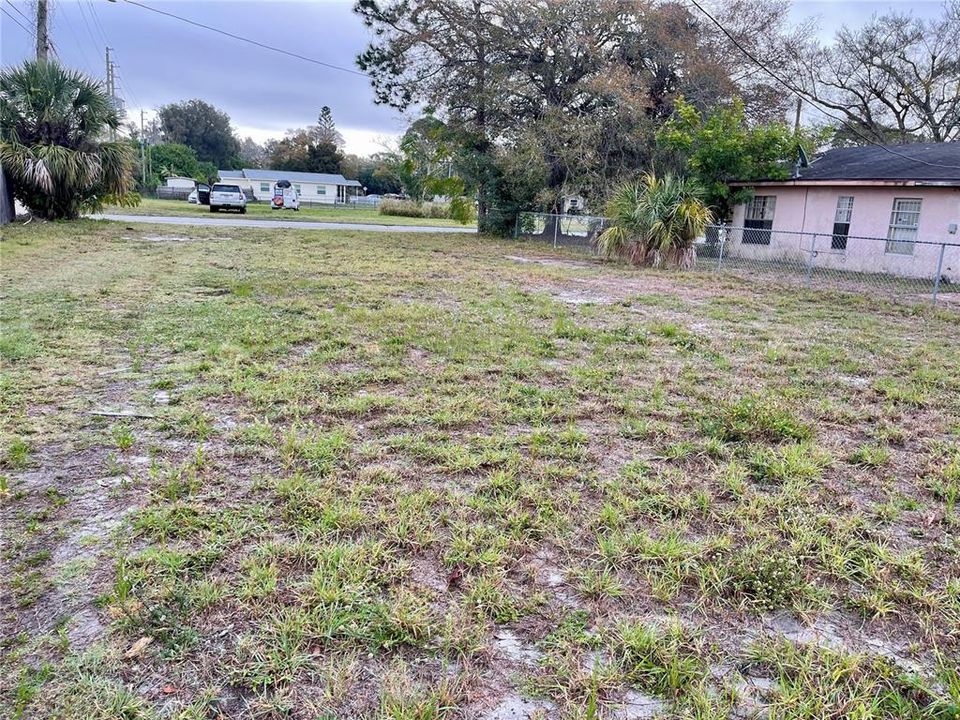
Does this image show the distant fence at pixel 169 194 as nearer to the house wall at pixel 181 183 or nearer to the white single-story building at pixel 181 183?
the white single-story building at pixel 181 183

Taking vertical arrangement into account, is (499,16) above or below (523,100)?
above

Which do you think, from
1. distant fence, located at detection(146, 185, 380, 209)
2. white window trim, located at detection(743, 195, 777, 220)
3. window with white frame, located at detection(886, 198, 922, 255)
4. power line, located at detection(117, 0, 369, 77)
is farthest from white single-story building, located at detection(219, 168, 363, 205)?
window with white frame, located at detection(886, 198, 922, 255)

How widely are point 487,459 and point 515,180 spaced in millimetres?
16486

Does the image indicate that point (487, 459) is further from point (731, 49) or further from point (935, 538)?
point (731, 49)

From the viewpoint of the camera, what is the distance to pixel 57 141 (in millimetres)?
14969

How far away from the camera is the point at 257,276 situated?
8883 mm

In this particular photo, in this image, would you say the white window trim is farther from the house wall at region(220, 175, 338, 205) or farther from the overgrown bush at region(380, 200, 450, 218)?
the house wall at region(220, 175, 338, 205)

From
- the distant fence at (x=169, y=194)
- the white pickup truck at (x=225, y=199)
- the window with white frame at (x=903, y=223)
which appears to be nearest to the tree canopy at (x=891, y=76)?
the window with white frame at (x=903, y=223)

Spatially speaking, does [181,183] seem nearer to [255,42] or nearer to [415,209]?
[415,209]

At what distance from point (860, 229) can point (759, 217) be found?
3.01 metres

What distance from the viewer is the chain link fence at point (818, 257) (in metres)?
11.2

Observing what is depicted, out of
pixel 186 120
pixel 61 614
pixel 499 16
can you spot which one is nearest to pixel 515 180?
pixel 499 16

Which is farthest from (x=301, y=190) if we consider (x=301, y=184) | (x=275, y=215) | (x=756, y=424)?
(x=756, y=424)

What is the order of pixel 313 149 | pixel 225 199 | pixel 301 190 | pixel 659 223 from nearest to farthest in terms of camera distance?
pixel 659 223 → pixel 225 199 → pixel 301 190 → pixel 313 149
